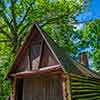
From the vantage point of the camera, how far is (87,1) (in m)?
30.1

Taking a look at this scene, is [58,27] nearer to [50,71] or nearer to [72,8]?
[72,8]

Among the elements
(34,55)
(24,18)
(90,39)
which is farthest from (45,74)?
(90,39)

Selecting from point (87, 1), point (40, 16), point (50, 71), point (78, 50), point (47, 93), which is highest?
point (87, 1)

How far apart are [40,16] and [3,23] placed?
13.9 ft

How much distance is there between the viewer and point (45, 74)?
15.8m

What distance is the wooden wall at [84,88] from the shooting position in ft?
49.6

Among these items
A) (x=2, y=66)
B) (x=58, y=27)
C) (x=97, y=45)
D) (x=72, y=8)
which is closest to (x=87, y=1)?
(x=72, y=8)

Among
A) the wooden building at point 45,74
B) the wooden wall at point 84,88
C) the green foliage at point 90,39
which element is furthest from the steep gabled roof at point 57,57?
the green foliage at point 90,39

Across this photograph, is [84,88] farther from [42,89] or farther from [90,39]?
[90,39]

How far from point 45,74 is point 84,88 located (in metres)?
2.84

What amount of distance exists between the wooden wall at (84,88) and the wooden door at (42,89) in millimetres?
919

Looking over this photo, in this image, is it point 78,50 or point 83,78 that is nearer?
point 83,78

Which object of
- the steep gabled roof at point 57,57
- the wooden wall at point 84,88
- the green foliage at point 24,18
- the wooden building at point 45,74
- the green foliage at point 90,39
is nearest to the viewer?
the steep gabled roof at point 57,57

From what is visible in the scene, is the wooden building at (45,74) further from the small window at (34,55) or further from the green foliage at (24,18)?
the green foliage at (24,18)
